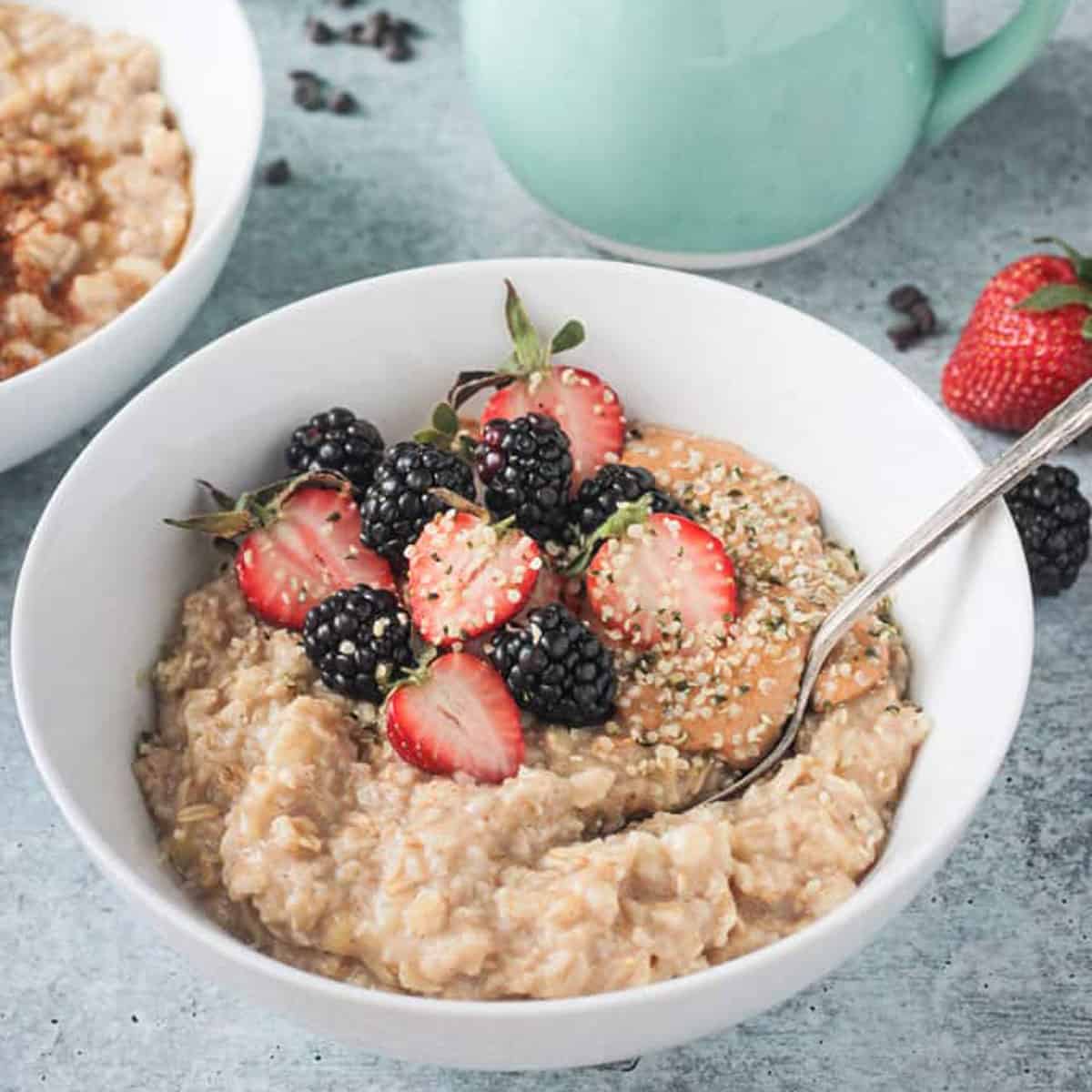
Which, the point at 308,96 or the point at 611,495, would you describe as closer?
the point at 611,495

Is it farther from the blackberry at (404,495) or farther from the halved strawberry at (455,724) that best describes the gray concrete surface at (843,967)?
the blackberry at (404,495)

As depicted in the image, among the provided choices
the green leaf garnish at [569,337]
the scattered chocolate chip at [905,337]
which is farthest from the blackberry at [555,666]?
the scattered chocolate chip at [905,337]

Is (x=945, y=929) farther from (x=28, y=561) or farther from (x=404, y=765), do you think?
(x=28, y=561)

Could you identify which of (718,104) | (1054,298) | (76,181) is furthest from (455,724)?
(76,181)

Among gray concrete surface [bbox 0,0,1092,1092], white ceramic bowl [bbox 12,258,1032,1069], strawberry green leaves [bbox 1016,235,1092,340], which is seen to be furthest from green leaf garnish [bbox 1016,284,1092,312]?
white ceramic bowl [bbox 12,258,1032,1069]

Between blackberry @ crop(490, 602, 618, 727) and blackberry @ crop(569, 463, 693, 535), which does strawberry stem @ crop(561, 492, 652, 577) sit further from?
blackberry @ crop(490, 602, 618, 727)

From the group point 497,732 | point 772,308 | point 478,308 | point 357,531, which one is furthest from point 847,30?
point 497,732

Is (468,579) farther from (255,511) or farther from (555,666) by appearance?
(255,511)
